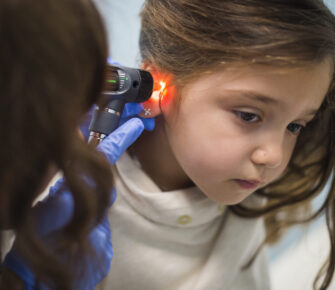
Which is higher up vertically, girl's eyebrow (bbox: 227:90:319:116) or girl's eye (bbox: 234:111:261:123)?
girl's eyebrow (bbox: 227:90:319:116)

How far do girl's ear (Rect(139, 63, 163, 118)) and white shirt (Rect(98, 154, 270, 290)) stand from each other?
0.40 ft

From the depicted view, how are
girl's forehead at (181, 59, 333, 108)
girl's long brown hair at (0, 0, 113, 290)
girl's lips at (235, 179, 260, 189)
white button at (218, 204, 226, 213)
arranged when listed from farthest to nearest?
white button at (218, 204, 226, 213) → girl's lips at (235, 179, 260, 189) → girl's forehead at (181, 59, 333, 108) → girl's long brown hair at (0, 0, 113, 290)

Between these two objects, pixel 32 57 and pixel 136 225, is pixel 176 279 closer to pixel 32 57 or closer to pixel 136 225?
pixel 136 225

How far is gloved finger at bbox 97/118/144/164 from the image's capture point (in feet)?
2.10

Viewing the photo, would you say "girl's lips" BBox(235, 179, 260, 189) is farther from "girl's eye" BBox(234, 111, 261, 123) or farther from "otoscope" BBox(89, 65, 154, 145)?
"otoscope" BBox(89, 65, 154, 145)

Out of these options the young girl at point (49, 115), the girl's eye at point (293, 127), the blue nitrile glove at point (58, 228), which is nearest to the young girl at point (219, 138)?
the girl's eye at point (293, 127)

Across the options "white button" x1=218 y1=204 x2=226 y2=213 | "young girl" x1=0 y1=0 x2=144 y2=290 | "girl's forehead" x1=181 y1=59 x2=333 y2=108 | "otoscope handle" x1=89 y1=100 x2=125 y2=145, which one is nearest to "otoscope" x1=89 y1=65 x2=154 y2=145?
"otoscope handle" x1=89 y1=100 x2=125 y2=145

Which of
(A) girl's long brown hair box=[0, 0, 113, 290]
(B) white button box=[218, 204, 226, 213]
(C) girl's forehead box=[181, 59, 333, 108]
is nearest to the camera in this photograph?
(A) girl's long brown hair box=[0, 0, 113, 290]

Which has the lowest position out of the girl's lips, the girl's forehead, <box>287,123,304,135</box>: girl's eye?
the girl's lips

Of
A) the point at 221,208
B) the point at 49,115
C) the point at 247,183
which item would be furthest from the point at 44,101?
the point at 221,208

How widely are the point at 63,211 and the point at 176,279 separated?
1.50ft

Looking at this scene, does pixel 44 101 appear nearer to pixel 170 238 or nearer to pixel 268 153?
pixel 268 153

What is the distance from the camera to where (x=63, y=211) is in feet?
1.83

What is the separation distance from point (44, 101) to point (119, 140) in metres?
0.29
